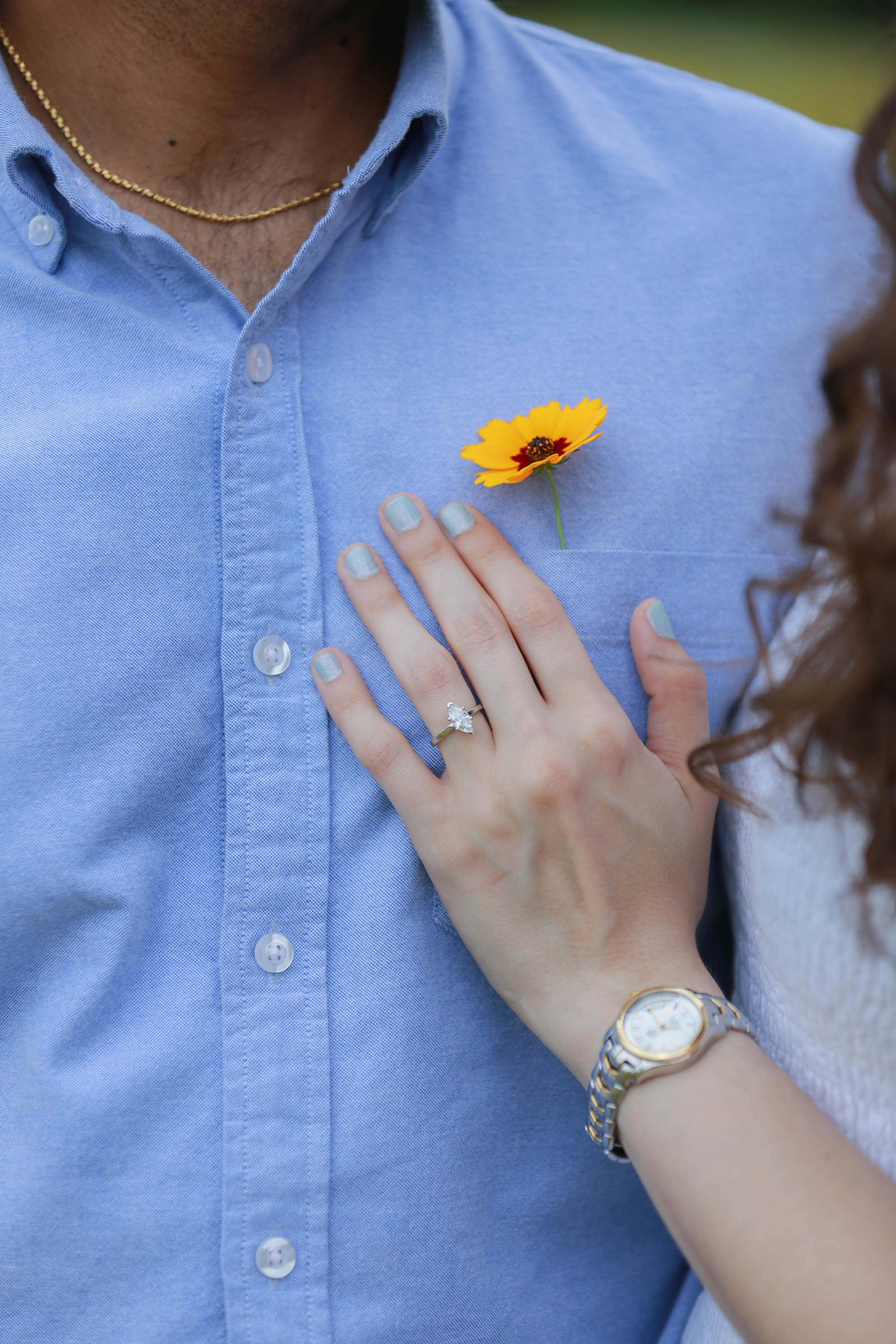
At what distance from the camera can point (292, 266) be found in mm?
982

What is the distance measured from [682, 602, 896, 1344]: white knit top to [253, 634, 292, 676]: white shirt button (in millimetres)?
435

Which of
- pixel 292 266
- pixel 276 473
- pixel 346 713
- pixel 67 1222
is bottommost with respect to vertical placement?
pixel 67 1222

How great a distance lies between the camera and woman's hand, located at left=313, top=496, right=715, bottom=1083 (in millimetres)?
912

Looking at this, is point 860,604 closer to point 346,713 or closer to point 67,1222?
point 346,713

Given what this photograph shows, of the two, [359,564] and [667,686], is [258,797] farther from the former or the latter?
[667,686]

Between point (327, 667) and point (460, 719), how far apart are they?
0.13 m

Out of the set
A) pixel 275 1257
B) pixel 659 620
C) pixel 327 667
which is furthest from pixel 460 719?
pixel 275 1257

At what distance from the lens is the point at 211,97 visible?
3.52ft

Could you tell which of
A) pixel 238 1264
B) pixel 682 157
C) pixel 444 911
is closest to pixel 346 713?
pixel 444 911

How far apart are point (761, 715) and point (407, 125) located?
682mm

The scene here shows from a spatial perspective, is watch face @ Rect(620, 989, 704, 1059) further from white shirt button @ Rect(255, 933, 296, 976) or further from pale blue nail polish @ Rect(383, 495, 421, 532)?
pale blue nail polish @ Rect(383, 495, 421, 532)

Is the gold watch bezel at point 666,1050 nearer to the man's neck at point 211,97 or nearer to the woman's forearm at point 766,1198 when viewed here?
the woman's forearm at point 766,1198

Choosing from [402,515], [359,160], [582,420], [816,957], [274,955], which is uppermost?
[359,160]

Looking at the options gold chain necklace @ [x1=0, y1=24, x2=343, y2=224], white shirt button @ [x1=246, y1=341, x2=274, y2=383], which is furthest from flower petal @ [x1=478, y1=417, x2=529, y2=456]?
gold chain necklace @ [x1=0, y1=24, x2=343, y2=224]
